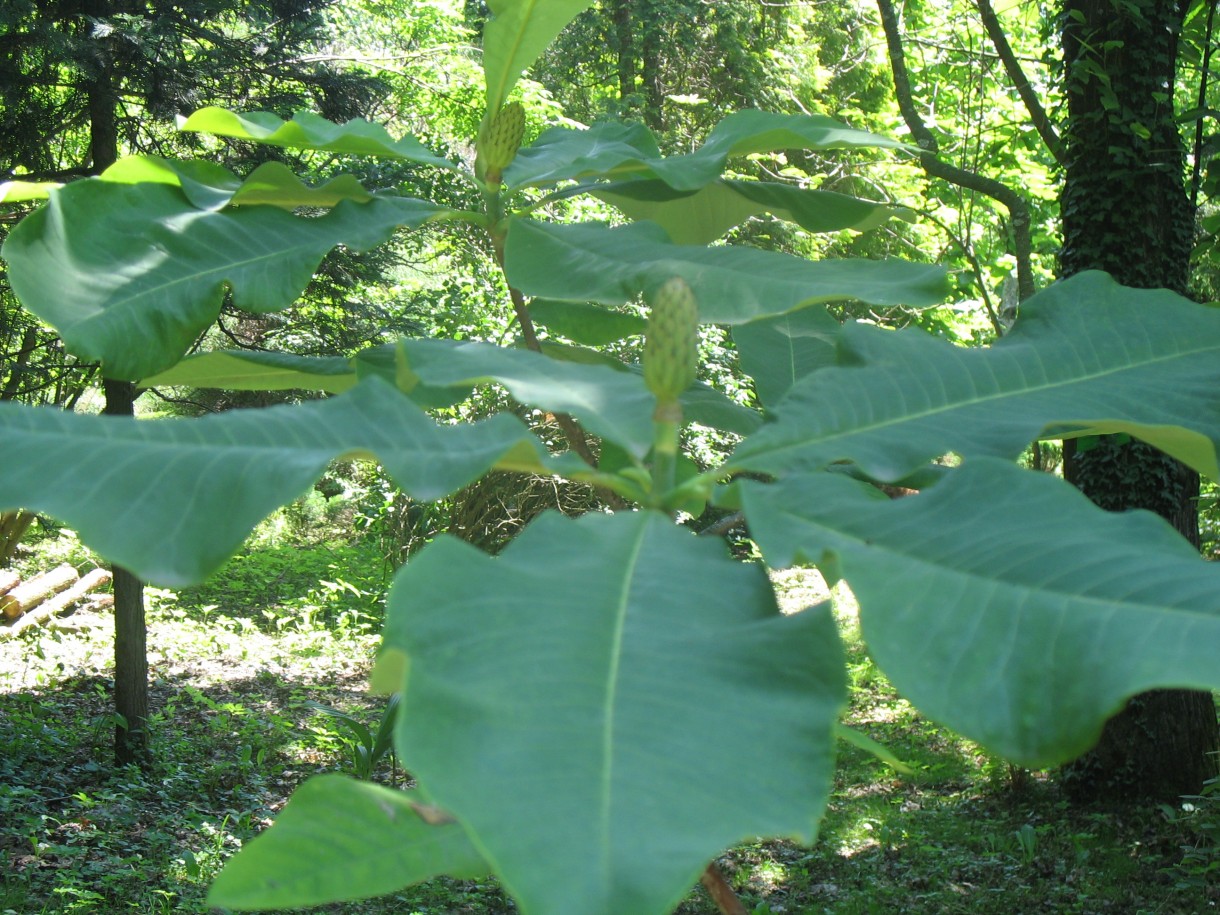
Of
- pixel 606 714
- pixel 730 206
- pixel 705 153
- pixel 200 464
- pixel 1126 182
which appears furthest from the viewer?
pixel 1126 182

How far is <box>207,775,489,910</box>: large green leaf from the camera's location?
0.50 metres

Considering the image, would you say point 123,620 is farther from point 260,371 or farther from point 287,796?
point 260,371

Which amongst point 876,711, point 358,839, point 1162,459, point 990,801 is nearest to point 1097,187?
point 1162,459

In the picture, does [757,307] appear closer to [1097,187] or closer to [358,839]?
[358,839]

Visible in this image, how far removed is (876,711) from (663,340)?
22.1 feet

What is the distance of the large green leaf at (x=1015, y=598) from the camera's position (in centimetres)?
40

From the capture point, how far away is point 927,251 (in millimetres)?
11414

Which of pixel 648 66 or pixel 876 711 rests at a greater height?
pixel 648 66

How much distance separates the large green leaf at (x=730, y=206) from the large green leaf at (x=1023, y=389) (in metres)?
0.24

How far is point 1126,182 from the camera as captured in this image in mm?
4301

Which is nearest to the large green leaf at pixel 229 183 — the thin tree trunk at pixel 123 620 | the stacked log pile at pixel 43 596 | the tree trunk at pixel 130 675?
the thin tree trunk at pixel 123 620

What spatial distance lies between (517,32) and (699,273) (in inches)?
13.3

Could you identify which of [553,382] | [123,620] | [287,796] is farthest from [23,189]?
[123,620]

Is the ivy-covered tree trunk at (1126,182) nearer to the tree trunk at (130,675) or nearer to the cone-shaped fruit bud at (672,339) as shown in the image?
the cone-shaped fruit bud at (672,339)
